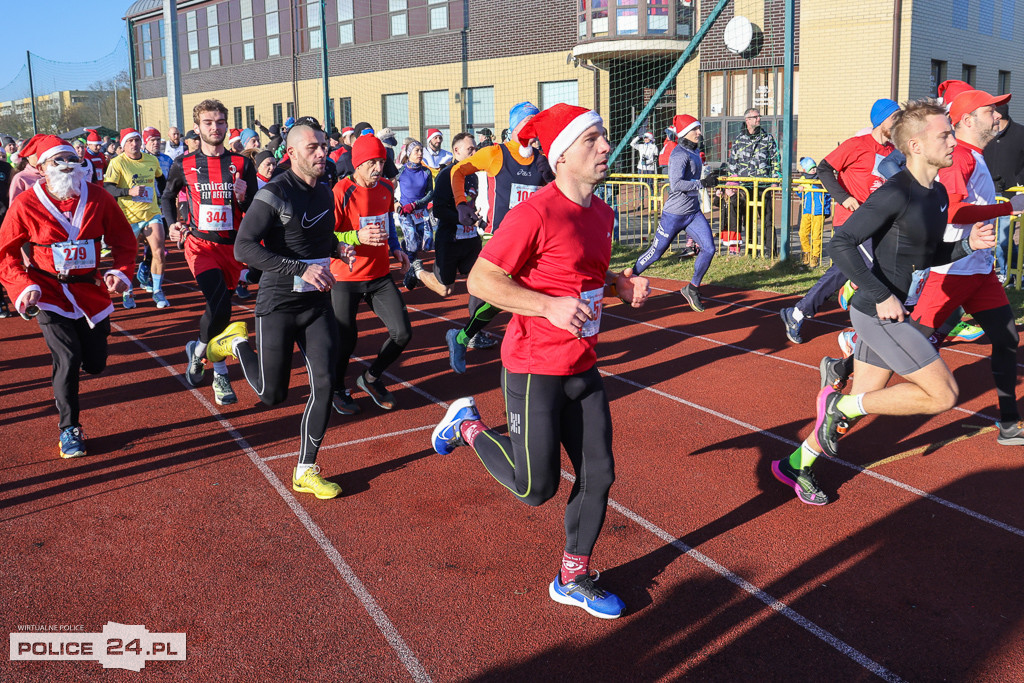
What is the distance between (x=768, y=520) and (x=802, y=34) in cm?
1806

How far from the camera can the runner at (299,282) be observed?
16.4 ft

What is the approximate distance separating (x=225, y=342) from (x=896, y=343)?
446 centimetres

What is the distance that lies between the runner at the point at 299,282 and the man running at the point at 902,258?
9.41 feet

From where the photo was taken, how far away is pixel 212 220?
289 inches

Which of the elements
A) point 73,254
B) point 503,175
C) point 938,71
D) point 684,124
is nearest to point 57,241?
point 73,254

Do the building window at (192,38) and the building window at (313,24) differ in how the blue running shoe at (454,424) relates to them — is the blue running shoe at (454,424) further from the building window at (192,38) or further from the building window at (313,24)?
the building window at (192,38)

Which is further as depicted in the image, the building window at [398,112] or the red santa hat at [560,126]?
the building window at [398,112]

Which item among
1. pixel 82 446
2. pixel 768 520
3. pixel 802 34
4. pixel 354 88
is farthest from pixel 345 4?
pixel 768 520

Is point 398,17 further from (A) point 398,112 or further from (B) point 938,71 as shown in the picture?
(B) point 938,71

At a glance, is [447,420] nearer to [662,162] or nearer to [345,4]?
[662,162]

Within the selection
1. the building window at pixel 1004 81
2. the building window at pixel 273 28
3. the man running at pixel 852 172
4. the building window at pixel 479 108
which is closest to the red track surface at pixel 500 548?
the man running at pixel 852 172

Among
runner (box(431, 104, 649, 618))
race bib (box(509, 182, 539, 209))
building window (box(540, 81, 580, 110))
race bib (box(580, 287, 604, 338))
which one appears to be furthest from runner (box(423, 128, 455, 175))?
race bib (box(580, 287, 604, 338))

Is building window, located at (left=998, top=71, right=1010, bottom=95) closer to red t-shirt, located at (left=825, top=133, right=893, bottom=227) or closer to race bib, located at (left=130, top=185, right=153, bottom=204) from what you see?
red t-shirt, located at (left=825, top=133, right=893, bottom=227)

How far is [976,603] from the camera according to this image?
12.5ft
